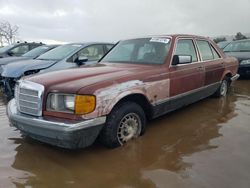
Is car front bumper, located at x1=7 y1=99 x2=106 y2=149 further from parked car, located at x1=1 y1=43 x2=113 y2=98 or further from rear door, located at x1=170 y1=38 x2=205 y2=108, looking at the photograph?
parked car, located at x1=1 y1=43 x2=113 y2=98

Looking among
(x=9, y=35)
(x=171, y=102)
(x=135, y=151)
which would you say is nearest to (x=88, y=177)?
(x=135, y=151)

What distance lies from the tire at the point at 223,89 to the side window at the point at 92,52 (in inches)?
130

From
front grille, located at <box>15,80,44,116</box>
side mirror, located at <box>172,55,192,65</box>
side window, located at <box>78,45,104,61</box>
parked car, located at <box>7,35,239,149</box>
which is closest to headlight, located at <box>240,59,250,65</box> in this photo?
parked car, located at <box>7,35,239,149</box>

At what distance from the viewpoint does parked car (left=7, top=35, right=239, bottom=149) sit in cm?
356

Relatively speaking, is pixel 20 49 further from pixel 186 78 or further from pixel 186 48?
pixel 186 78

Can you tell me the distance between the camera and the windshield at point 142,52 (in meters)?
4.98

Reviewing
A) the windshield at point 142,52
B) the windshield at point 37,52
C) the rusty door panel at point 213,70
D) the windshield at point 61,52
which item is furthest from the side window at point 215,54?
the windshield at point 37,52

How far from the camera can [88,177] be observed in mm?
3348

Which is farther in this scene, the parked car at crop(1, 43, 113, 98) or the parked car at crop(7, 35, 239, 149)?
the parked car at crop(1, 43, 113, 98)

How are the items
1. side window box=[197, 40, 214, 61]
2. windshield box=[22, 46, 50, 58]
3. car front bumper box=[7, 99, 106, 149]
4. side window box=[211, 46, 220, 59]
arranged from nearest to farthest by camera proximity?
car front bumper box=[7, 99, 106, 149] < side window box=[197, 40, 214, 61] < side window box=[211, 46, 220, 59] < windshield box=[22, 46, 50, 58]

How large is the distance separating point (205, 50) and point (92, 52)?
10.5 feet

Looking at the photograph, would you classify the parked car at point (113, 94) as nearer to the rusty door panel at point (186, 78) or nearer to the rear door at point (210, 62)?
the rusty door panel at point (186, 78)

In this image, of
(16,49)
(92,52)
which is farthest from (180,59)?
(16,49)

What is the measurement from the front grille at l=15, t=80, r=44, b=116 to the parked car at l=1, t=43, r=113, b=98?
2.60 m
